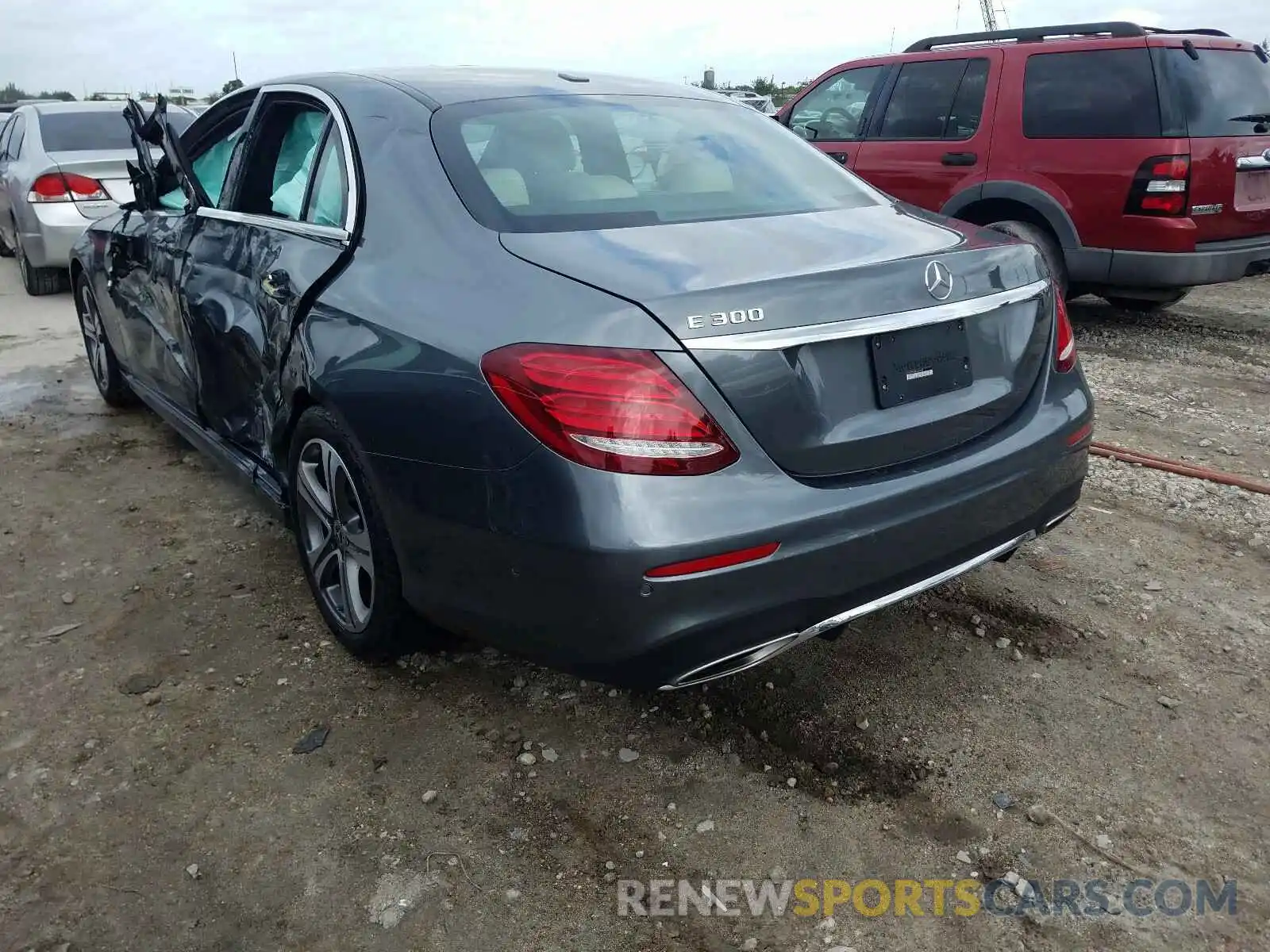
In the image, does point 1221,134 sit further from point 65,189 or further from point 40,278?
point 40,278

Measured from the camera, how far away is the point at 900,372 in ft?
7.21

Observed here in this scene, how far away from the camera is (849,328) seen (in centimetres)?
209

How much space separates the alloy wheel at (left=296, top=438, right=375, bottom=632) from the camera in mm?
2707

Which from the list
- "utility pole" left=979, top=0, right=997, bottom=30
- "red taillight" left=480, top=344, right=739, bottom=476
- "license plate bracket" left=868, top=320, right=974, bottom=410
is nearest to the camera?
"red taillight" left=480, top=344, right=739, bottom=476

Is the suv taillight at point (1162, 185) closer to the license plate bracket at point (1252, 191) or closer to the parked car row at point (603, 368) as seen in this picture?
the license plate bracket at point (1252, 191)

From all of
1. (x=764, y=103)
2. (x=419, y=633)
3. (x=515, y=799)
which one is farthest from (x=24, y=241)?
(x=764, y=103)

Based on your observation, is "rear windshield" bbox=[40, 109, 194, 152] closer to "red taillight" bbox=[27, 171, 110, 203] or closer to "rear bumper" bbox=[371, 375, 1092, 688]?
"red taillight" bbox=[27, 171, 110, 203]

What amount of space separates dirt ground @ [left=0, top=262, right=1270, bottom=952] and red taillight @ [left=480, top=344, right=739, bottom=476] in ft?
2.87

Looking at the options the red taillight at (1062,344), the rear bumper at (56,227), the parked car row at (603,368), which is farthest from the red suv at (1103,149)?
the rear bumper at (56,227)

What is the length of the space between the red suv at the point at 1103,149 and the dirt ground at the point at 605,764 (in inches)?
116

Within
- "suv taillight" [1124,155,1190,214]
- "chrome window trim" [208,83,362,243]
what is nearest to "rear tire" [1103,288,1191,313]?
"suv taillight" [1124,155,1190,214]

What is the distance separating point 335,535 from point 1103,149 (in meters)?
5.40

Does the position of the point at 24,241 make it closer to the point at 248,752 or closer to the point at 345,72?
the point at 345,72

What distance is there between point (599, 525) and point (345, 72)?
191 centimetres
